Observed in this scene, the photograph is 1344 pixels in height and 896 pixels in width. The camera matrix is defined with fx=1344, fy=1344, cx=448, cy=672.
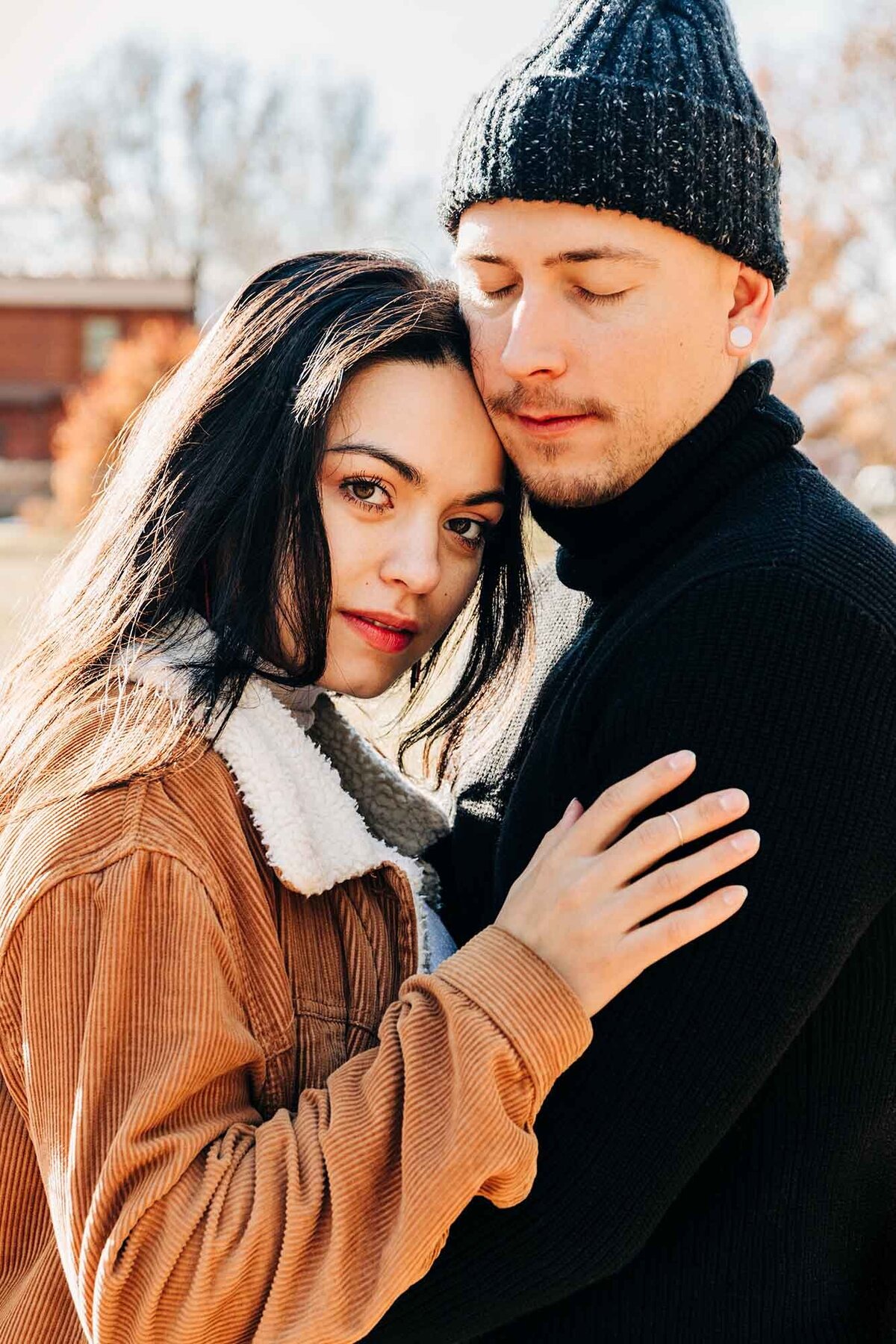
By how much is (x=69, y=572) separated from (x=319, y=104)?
159ft

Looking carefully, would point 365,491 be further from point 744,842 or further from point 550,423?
point 744,842

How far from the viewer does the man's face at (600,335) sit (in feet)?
6.69

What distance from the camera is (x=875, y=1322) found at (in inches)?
77.6

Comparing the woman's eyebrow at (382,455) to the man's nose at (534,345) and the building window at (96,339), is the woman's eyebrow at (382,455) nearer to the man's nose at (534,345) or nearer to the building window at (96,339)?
the man's nose at (534,345)

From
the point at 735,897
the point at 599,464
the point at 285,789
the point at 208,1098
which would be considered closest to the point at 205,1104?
the point at 208,1098

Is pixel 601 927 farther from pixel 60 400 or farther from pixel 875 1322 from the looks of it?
pixel 60 400

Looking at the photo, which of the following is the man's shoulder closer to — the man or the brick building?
the man

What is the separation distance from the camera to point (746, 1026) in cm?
166

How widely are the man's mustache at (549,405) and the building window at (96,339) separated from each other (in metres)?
35.3

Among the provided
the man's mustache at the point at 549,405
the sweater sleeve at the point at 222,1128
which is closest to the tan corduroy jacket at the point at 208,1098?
the sweater sleeve at the point at 222,1128

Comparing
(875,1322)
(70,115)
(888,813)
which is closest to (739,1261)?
(875,1322)

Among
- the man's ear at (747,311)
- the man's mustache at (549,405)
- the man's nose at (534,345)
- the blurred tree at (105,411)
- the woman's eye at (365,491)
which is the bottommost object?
the blurred tree at (105,411)

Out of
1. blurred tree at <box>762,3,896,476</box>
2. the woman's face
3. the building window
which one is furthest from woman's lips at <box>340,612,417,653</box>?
the building window

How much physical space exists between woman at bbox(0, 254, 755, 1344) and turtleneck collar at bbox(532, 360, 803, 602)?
28cm
